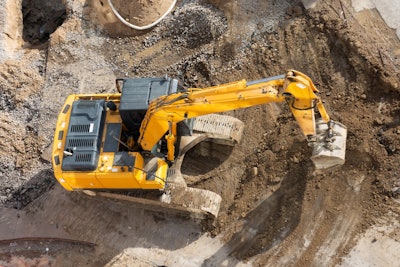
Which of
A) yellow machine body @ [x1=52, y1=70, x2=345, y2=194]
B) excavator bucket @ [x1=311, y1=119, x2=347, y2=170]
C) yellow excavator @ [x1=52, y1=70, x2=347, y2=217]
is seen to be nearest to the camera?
yellow machine body @ [x1=52, y1=70, x2=345, y2=194]

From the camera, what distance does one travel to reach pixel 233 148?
13664 millimetres

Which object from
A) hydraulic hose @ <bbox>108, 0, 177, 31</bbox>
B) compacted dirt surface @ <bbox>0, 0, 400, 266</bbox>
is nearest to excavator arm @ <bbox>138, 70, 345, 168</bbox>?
compacted dirt surface @ <bbox>0, 0, 400, 266</bbox>

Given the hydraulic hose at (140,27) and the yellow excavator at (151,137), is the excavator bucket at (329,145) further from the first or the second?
the hydraulic hose at (140,27)

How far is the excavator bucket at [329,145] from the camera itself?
11055 mm

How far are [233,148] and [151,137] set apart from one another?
2.88 m

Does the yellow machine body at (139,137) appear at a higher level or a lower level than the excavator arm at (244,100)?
lower

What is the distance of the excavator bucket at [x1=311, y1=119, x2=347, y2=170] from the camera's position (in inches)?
435

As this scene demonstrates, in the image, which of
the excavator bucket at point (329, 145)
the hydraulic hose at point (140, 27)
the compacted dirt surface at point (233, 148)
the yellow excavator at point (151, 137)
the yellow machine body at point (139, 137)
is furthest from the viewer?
the hydraulic hose at point (140, 27)

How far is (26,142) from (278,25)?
863 cm

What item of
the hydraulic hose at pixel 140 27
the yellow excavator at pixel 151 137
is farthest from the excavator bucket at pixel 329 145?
the hydraulic hose at pixel 140 27

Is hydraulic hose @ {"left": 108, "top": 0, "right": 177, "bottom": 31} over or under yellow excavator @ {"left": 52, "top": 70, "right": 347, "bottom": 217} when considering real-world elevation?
over

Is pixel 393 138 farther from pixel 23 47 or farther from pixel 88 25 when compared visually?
pixel 23 47

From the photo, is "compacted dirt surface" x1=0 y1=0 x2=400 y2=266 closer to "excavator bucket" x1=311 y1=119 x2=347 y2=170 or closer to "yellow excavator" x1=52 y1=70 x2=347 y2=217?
"yellow excavator" x1=52 y1=70 x2=347 y2=217

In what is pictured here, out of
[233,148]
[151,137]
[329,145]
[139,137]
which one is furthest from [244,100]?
[233,148]
